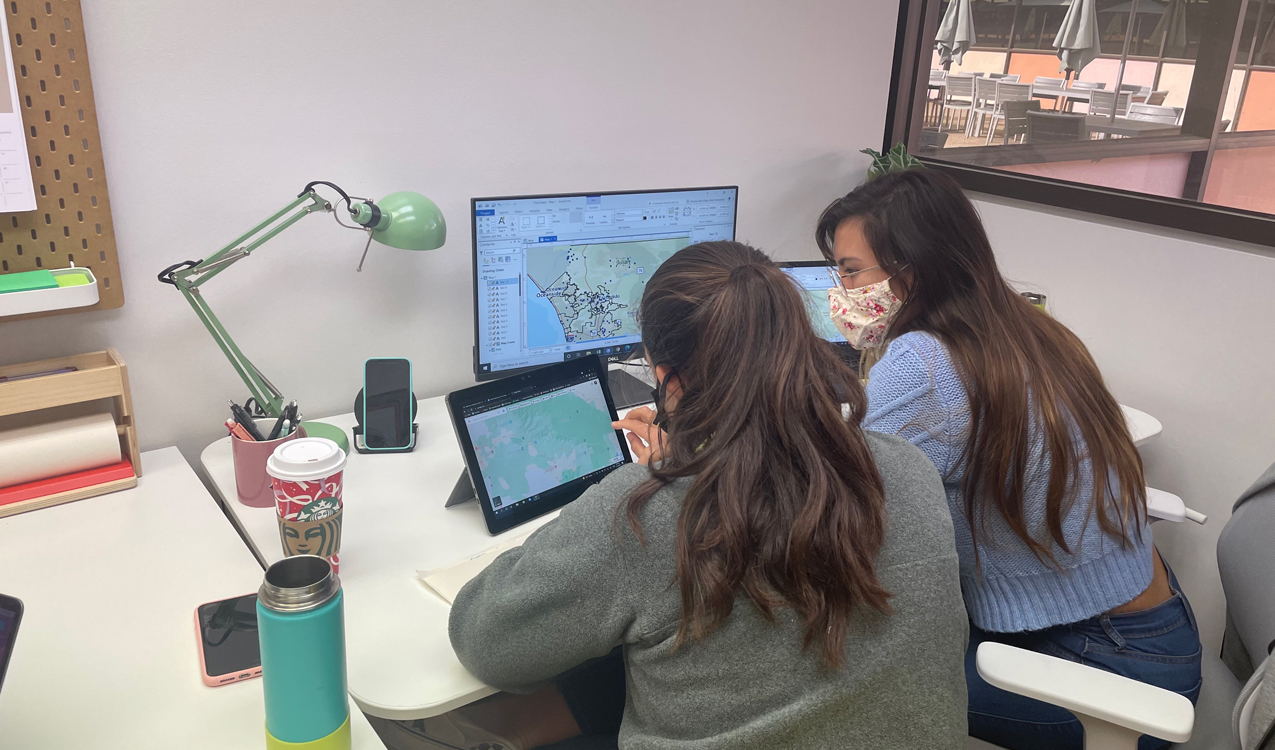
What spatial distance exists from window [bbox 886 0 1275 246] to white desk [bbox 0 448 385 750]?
2.04 metres

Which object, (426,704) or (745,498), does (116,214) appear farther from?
(745,498)

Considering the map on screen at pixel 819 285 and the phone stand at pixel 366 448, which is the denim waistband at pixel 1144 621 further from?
the phone stand at pixel 366 448

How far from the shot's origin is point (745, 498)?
87 centimetres

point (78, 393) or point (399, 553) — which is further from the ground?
point (78, 393)

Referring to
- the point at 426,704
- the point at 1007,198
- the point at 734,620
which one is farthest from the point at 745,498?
the point at 1007,198

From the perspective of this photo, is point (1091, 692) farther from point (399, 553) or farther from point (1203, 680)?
point (399, 553)

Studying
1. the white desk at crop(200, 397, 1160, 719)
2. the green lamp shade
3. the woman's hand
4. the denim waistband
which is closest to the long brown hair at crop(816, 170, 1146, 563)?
the denim waistband

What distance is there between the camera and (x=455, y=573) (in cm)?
123

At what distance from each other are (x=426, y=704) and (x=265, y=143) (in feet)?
3.54

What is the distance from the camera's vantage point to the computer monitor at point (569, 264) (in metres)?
1.69

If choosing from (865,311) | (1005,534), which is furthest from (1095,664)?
(865,311)

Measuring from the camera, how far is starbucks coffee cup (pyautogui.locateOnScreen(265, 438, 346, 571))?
106 centimetres

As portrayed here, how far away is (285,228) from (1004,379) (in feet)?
4.06

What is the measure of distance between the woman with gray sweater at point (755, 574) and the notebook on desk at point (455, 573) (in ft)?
0.66
